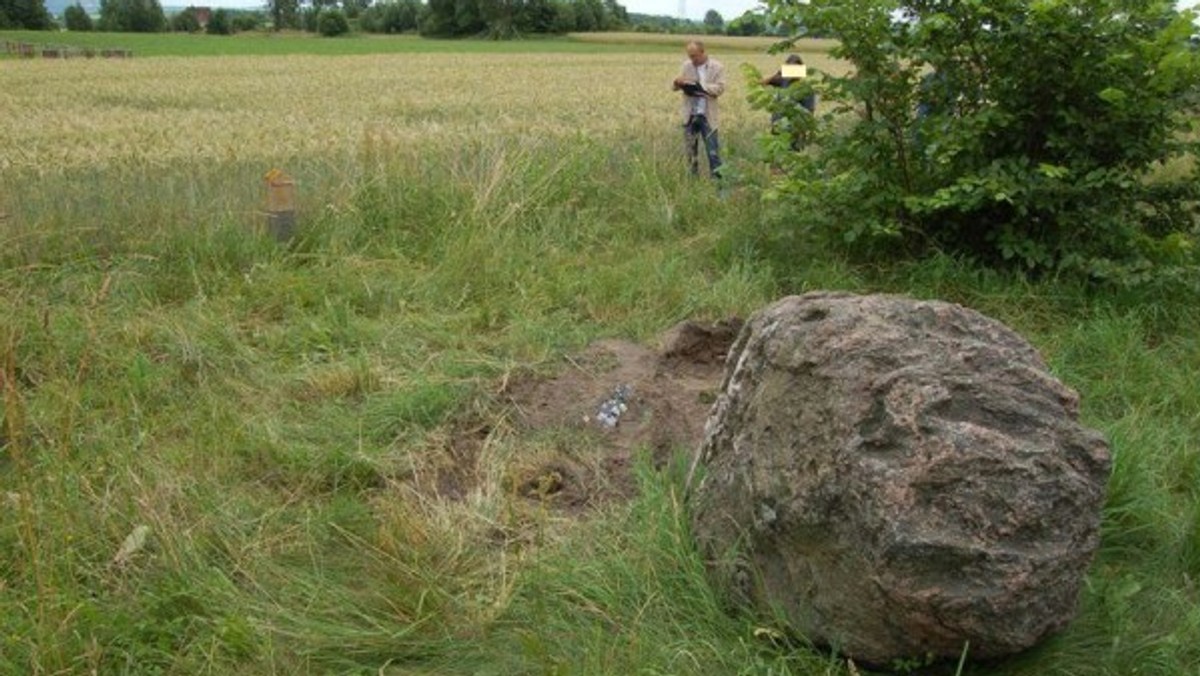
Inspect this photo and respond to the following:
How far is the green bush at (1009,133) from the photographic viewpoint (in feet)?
19.9

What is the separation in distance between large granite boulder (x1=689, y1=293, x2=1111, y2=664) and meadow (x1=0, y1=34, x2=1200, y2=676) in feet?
0.52

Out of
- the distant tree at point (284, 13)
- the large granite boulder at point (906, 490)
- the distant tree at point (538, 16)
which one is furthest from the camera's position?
the distant tree at point (284, 13)

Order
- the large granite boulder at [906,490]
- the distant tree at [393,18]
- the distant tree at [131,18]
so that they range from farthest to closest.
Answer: the distant tree at [393,18] < the distant tree at [131,18] < the large granite boulder at [906,490]

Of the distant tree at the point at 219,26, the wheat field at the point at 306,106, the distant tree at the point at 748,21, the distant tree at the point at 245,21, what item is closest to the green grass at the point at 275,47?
the wheat field at the point at 306,106

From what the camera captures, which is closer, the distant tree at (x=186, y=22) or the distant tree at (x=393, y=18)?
the distant tree at (x=186, y=22)

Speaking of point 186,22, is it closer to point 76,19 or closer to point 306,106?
point 76,19

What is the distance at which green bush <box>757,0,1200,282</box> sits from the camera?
6055mm

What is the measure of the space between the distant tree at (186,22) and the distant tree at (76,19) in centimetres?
758

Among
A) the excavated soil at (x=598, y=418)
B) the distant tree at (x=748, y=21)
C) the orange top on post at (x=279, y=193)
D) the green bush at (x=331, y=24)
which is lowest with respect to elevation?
the excavated soil at (x=598, y=418)

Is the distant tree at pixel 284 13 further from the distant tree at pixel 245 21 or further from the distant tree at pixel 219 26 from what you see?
the distant tree at pixel 219 26

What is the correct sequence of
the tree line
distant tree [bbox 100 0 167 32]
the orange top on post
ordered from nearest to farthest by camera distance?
the orange top on post → the tree line → distant tree [bbox 100 0 167 32]

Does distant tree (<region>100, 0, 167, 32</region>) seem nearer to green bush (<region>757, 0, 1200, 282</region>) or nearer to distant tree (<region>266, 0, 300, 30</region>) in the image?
distant tree (<region>266, 0, 300, 30</region>)

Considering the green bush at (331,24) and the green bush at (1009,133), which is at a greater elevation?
the green bush at (331,24)

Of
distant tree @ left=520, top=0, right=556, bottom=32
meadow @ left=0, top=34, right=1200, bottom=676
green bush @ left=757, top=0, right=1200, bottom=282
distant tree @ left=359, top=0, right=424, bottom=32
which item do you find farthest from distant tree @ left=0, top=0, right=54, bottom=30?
green bush @ left=757, top=0, right=1200, bottom=282
